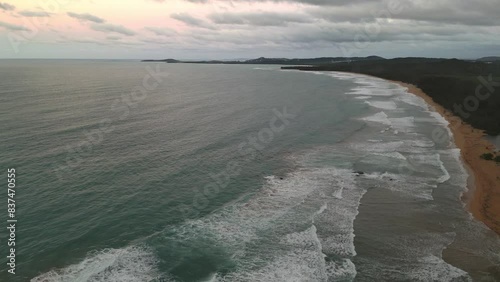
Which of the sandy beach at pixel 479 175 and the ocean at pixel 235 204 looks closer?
the ocean at pixel 235 204

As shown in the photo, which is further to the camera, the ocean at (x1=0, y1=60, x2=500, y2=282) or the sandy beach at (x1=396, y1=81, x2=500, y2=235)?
the sandy beach at (x1=396, y1=81, x2=500, y2=235)

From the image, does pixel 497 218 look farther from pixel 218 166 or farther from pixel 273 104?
Result: pixel 273 104

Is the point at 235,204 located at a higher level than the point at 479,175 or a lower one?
lower

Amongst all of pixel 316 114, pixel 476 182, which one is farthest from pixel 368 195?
pixel 316 114
